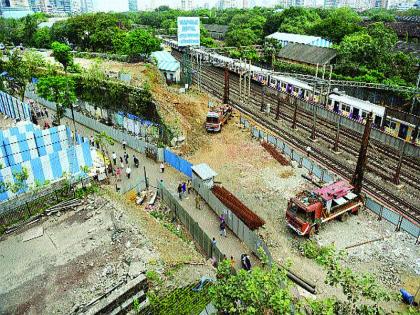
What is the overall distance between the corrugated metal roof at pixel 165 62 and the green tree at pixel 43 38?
29681 mm

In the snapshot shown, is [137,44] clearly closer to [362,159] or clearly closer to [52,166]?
[52,166]

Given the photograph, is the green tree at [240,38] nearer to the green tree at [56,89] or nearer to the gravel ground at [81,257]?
the green tree at [56,89]

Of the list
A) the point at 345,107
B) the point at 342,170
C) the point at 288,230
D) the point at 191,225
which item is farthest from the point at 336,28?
the point at 191,225

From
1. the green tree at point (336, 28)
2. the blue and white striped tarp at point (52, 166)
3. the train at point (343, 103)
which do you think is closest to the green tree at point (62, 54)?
the blue and white striped tarp at point (52, 166)

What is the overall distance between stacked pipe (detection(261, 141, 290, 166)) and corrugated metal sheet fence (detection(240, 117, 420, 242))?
24.5 inches

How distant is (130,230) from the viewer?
68.6ft

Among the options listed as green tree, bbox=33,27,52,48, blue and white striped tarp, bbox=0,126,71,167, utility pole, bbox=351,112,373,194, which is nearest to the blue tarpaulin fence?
blue and white striped tarp, bbox=0,126,71,167

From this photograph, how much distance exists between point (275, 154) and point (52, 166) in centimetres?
1977

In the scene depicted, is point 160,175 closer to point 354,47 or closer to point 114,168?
point 114,168

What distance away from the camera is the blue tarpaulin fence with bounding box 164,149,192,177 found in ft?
98.2

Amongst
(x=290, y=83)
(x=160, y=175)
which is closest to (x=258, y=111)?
(x=290, y=83)

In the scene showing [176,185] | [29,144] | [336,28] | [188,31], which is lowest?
[176,185]

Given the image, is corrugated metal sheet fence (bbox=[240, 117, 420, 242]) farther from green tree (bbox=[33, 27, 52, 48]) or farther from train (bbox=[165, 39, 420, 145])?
green tree (bbox=[33, 27, 52, 48])

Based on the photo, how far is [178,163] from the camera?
30.8 metres
